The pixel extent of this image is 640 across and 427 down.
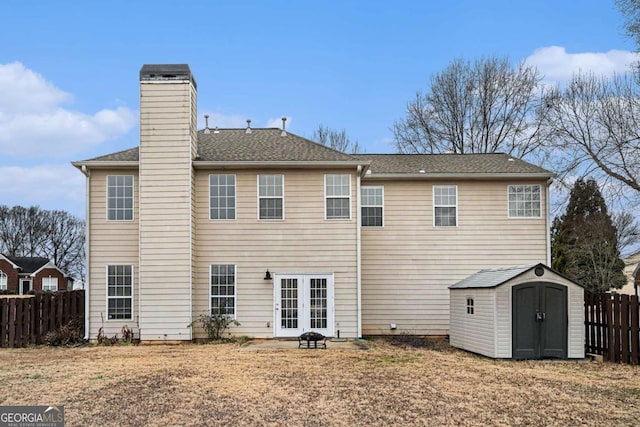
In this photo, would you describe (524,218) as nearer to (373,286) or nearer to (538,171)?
(538,171)

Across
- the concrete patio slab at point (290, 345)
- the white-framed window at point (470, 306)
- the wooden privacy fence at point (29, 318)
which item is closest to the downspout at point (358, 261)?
the concrete patio slab at point (290, 345)

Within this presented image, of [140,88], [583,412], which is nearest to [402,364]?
[583,412]

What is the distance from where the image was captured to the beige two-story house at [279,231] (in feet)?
54.0

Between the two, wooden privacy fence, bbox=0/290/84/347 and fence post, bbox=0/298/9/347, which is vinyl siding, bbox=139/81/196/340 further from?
fence post, bbox=0/298/9/347

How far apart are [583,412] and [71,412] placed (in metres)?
6.55

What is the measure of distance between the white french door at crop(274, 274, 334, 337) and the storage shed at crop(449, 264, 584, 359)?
4.57 m

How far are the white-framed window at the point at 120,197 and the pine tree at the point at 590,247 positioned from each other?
2245 centimetres

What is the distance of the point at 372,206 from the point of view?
18.5 meters

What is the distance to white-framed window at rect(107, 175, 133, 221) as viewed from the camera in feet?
56.5

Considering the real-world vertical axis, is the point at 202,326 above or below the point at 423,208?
below

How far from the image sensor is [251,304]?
55.6ft

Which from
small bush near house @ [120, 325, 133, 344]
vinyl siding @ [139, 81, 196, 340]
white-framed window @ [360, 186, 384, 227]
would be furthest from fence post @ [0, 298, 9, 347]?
white-framed window @ [360, 186, 384, 227]

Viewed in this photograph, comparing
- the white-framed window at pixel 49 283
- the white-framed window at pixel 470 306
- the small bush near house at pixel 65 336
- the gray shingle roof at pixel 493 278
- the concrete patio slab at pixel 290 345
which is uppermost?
the gray shingle roof at pixel 493 278

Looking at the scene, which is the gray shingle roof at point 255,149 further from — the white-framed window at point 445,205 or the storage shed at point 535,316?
the storage shed at point 535,316
